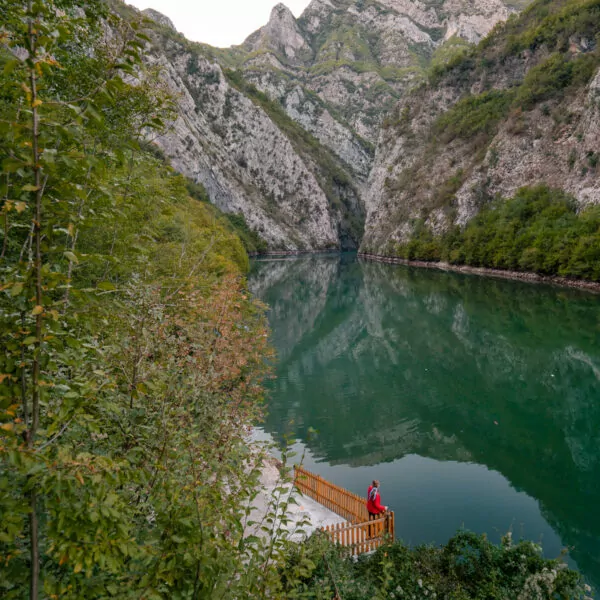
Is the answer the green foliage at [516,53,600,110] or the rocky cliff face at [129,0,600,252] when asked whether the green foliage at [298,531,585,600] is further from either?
the green foliage at [516,53,600,110]

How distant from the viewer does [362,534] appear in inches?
381

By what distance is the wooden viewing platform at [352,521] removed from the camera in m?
9.46

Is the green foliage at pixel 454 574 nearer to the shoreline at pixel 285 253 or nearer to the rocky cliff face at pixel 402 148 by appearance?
the rocky cliff face at pixel 402 148

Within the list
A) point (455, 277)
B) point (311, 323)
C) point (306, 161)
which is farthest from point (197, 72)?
point (311, 323)

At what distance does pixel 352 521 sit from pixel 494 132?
102 metres

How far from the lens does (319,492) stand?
39.8 ft

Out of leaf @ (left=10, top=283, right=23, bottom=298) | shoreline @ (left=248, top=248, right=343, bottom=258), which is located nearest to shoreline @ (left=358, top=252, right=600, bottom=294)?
shoreline @ (left=248, top=248, right=343, bottom=258)

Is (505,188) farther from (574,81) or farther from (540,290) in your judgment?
(540,290)

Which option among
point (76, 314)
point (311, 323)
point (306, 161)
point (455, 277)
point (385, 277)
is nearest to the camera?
point (76, 314)

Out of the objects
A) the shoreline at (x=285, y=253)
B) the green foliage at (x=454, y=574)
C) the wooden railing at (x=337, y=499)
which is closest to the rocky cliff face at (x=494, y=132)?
the shoreline at (x=285, y=253)

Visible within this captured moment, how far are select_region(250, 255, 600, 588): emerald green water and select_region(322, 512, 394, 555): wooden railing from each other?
2.12 m

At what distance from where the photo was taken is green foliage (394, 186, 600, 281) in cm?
5572

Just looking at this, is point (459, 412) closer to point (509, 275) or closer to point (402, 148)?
point (509, 275)

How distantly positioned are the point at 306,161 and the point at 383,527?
18893 centimetres
